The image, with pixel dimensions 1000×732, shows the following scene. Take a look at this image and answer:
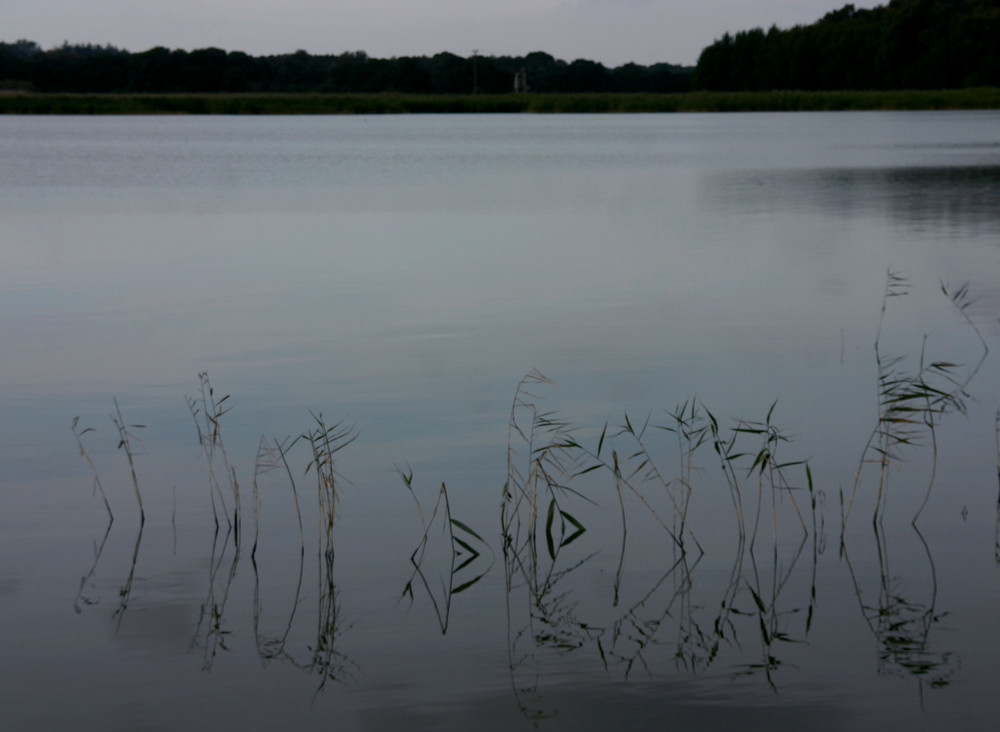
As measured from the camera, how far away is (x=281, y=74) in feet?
408

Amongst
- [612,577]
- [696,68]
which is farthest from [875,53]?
[612,577]

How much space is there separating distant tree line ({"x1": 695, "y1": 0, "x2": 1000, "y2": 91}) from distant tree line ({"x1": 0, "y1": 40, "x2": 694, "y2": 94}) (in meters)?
20.6

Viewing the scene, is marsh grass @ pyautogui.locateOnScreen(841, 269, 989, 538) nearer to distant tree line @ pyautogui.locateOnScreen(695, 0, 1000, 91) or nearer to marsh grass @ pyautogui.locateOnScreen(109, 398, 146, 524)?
marsh grass @ pyautogui.locateOnScreen(109, 398, 146, 524)

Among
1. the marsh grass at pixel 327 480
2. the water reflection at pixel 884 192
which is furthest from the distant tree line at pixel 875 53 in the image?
the marsh grass at pixel 327 480

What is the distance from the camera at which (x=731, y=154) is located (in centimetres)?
3631

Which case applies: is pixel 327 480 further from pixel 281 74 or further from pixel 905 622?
pixel 281 74

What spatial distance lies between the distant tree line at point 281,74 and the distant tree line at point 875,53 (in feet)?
67.5

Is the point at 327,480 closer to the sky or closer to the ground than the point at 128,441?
closer to the sky

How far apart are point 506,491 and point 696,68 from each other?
127m

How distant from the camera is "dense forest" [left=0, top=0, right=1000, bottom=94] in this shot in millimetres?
100062

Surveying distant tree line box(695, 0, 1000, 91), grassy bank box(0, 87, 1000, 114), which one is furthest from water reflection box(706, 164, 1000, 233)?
distant tree line box(695, 0, 1000, 91)

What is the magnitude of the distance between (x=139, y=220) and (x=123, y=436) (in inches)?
507

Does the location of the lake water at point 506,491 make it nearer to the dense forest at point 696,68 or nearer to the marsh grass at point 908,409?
the marsh grass at point 908,409

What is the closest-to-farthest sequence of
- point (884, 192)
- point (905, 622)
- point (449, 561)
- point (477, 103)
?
point (905, 622) → point (449, 561) → point (884, 192) → point (477, 103)
